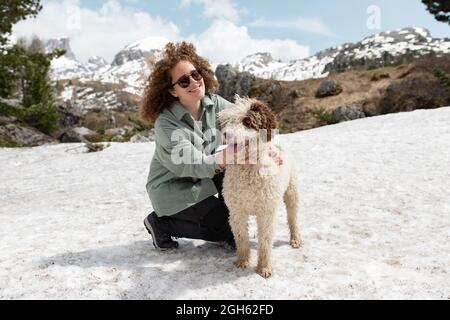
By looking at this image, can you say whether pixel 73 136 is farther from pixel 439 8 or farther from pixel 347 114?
pixel 439 8

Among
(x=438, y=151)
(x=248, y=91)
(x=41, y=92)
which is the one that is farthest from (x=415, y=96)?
(x=41, y=92)

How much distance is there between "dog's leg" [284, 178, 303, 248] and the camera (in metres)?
5.66

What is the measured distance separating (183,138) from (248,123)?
109cm

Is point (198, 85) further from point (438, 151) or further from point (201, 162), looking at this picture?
point (438, 151)

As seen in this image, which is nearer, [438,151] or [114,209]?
Result: [114,209]

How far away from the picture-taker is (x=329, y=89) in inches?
1438

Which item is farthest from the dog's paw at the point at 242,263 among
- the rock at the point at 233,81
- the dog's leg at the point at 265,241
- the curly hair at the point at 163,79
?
the rock at the point at 233,81

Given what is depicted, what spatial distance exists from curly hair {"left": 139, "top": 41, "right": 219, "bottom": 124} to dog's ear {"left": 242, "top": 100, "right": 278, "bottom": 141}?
1645mm

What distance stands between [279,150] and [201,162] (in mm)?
951

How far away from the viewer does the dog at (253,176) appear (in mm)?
4078

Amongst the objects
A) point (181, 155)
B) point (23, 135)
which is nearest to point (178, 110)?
point (181, 155)

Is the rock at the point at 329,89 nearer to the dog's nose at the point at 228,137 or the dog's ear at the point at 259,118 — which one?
the dog's ear at the point at 259,118

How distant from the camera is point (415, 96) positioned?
2784 centimetres
